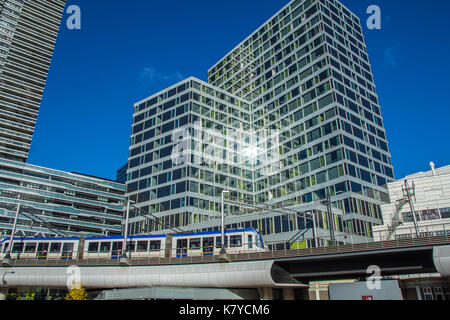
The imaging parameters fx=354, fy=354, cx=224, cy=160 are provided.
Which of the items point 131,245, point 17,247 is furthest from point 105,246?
point 17,247

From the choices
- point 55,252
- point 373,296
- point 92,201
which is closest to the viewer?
point 373,296

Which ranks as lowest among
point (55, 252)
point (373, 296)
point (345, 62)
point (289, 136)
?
point (373, 296)

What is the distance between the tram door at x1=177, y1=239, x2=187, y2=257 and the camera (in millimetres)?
41000

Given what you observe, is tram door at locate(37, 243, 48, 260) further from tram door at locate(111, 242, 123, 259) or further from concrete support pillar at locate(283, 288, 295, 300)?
concrete support pillar at locate(283, 288, 295, 300)

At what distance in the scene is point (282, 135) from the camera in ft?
288

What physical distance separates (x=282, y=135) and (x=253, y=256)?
5452cm

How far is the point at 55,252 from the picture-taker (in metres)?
45.8

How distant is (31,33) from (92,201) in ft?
226

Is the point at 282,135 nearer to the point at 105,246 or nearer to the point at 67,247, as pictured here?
the point at 105,246

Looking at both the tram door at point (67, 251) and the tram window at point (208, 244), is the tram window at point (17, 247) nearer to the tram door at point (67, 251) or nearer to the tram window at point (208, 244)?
the tram door at point (67, 251)

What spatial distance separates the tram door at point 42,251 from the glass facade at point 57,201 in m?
50.2
